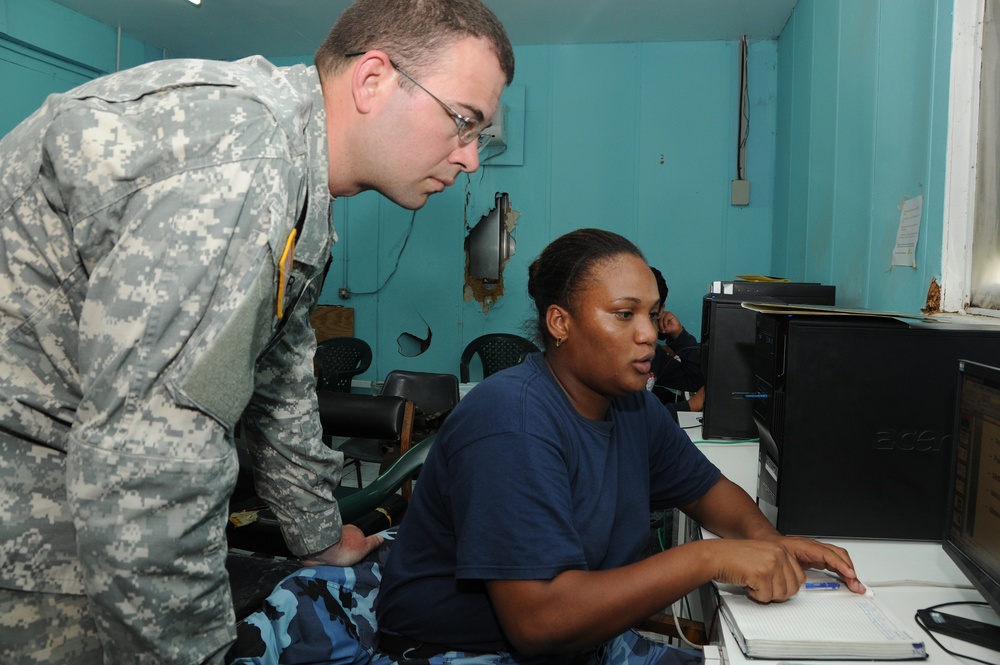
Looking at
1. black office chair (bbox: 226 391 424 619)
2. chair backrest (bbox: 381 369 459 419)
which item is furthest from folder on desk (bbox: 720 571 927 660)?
chair backrest (bbox: 381 369 459 419)

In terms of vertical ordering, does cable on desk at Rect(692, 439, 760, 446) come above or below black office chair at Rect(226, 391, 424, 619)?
above

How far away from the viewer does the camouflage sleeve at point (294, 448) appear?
4.17 feet

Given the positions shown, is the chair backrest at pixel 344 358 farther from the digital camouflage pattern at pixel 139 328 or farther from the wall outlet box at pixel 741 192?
the digital camouflage pattern at pixel 139 328

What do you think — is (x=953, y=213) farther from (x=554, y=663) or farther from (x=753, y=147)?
(x=753, y=147)

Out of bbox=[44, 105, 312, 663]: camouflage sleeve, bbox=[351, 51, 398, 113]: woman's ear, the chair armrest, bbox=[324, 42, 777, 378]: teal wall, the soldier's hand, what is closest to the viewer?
bbox=[44, 105, 312, 663]: camouflage sleeve

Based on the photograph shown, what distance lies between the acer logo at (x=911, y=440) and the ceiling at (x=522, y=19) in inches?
135

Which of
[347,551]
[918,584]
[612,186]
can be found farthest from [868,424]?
[612,186]

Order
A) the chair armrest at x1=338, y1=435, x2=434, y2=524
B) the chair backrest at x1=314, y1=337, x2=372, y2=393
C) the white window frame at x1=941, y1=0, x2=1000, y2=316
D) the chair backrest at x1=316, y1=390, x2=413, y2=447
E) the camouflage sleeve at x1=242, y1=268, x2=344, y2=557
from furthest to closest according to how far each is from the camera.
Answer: the chair backrest at x1=314, y1=337, x2=372, y2=393 → the chair backrest at x1=316, y1=390, x2=413, y2=447 → the chair armrest at x1=338, y1=435, x2=434, y2=524 → the white window frame at x1=941, y1=0, x2=1000, y2=316 → the camouflage sleeve at x1=242, y1=268, x2=344, y2=557

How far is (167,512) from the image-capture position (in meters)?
0.68

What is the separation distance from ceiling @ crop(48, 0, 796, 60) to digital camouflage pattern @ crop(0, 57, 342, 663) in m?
3.82

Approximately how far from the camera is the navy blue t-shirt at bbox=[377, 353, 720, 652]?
1.04 meters

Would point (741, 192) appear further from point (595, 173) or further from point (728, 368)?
point (728, 368)

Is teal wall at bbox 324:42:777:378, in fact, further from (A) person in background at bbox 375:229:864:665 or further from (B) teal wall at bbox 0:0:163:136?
(A) person in background at bbox 375:229:864:665

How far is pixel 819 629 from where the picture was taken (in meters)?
0.98
